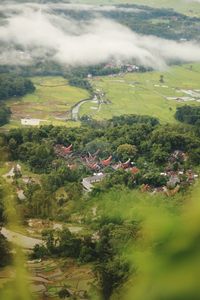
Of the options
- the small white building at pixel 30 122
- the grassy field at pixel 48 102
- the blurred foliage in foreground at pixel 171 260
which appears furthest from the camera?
the grassy field at pixel 48 102

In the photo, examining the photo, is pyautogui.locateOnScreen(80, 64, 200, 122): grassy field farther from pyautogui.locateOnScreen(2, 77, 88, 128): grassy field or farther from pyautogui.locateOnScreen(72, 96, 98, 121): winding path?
pyautogui.locateOnScreen(2, 77, 88, 128): grassy field

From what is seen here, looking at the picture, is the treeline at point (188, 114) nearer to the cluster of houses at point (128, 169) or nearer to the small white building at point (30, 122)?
the small white building at point (30, 122)

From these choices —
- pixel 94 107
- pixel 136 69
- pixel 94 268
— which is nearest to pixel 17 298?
pixel 94 268

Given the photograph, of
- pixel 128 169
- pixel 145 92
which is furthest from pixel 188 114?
pixel 128 169

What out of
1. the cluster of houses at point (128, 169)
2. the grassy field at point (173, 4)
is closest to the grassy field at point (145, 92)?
the cluster of houses at point (128, 169)

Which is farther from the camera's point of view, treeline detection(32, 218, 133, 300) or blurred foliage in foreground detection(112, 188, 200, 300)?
treeline detection(32, 218, 133, 300)

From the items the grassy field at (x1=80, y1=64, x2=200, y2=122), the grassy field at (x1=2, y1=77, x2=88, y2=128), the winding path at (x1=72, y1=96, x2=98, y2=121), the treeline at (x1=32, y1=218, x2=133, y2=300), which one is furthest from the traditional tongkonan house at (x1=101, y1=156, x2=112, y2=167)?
the grassy field at (x1=80, y1=64, x2=200, y2=122)
